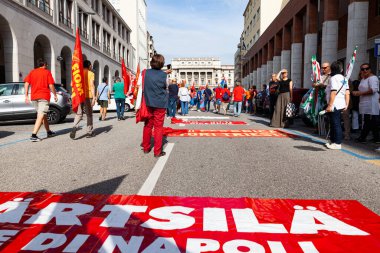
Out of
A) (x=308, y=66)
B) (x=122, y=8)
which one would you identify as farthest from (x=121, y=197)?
(x=122, y=8)

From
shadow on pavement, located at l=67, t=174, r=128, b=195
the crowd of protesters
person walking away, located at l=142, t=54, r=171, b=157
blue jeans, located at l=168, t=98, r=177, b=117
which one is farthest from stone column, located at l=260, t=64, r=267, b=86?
shadow on pavement, located at l=67, t=174, r=128, b=195

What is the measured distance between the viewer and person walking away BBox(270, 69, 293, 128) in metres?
10.9

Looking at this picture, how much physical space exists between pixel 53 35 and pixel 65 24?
378cm

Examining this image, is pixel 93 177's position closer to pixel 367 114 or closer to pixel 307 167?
pixel 307 167

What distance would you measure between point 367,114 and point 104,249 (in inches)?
287

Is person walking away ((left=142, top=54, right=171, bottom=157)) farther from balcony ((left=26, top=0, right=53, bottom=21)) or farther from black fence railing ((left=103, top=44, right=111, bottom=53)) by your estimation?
black fence railing ((left=103, top=44, right=111, bottom=53))

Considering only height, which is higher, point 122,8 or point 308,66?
point 122,8

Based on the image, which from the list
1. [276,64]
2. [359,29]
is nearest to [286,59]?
[276,64]

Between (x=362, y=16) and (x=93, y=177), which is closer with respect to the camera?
(x=93, y=177)

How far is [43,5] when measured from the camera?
2400 cm

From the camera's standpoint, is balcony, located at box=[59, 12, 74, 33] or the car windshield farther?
balcony, located at box=[59, 12, 74, 33]

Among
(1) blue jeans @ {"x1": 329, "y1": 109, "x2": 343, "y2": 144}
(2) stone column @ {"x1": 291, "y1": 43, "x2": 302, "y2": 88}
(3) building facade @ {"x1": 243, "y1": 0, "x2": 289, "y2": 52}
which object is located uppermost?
(3) building facade @ {"x1": 243, "y1": 0, "x2": 289, "y2": 52}

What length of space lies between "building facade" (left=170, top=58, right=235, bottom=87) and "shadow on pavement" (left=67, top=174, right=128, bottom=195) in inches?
5490

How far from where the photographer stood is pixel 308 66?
23578mm
